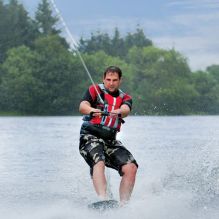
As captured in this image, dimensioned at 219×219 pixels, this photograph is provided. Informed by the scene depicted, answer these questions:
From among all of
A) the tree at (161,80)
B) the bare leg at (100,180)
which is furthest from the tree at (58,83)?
the bare leg at (100,180)

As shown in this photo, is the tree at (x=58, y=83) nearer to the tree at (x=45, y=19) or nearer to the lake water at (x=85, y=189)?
the tree at (x=45, y=19)

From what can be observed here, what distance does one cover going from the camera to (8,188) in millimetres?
10148

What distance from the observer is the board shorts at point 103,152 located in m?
7.59

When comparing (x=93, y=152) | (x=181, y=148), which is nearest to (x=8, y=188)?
(x=93, y=152)

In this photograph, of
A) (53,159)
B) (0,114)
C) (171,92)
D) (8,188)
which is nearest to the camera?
(8,188)

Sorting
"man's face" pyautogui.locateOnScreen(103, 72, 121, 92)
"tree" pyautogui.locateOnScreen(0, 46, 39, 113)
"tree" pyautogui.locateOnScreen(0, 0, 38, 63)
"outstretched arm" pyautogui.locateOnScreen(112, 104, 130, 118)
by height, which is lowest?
"tree" pyautogui.locateOnScreen(0, 46, 39, 113)

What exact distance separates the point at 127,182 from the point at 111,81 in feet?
2.93

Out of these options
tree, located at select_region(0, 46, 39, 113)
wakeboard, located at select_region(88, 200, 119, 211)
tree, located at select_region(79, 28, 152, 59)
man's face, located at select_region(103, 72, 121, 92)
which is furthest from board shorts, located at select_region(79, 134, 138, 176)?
tree, located at select_region(79, 28, 152, 59)

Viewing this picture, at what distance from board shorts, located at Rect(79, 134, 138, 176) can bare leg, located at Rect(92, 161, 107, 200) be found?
0.21ft

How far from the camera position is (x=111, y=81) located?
770 cm

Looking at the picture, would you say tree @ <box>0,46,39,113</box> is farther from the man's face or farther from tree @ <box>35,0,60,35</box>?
the man's face

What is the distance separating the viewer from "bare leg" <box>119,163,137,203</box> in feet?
24.9

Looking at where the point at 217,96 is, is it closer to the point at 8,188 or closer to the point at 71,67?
the point at 71,67

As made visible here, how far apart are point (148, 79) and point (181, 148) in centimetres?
7984
